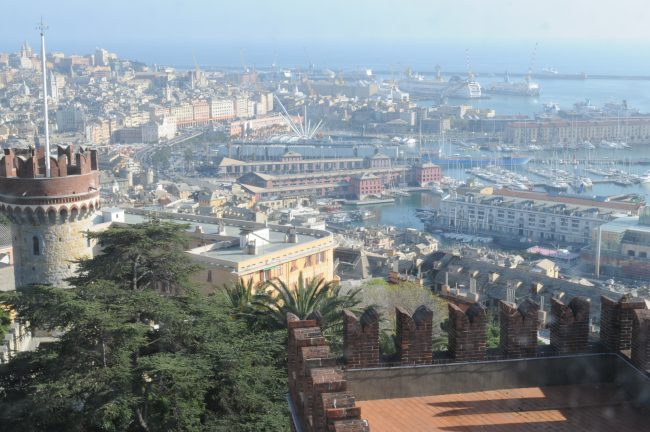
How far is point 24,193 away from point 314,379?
12.0 ft

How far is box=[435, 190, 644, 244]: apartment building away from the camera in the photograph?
2102 centimetres

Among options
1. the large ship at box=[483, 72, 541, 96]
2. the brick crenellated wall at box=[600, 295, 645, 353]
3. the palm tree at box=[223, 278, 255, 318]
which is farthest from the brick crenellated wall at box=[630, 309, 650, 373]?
the large ship at box=[483, 72, 541, 96]

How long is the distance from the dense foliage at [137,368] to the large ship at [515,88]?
219 ft

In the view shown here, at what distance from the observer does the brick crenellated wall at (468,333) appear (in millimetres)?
1883

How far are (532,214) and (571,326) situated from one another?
66.9 feet

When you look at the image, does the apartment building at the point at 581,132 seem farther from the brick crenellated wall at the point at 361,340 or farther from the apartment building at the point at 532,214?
the brick crenellated wall at the point at 361,340

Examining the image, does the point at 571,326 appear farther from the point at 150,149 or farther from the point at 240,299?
the point at 150,149

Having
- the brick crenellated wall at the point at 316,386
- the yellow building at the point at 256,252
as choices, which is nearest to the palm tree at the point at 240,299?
the yellow building at the point at 256,252

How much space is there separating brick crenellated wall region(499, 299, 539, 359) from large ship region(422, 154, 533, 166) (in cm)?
3312

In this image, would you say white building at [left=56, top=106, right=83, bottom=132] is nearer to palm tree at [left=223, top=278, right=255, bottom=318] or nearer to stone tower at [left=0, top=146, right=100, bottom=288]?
stone tower at [left=0, top=146, right=100, bottom=288]

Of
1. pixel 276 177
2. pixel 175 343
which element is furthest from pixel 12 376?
pixel 276 177

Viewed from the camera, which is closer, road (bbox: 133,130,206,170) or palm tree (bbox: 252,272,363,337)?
palm tree (bbox: 252,272,363,337)

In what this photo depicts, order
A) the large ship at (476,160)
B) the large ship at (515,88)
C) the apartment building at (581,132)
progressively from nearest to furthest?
the large ship at (476,160) → the apartment building at (581,132) → the large ship at (515,88)

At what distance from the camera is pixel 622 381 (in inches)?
77.4
